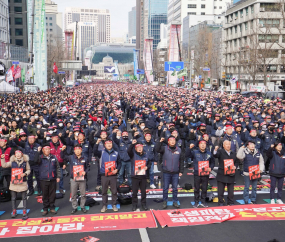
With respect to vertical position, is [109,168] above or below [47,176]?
above

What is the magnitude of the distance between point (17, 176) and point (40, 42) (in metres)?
42.2

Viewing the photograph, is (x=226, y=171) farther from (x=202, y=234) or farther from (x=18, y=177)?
(x=18, y=177)

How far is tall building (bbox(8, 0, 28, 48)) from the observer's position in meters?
91.8

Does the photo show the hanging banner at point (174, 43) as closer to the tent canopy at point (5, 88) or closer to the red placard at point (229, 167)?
the tent canopy at point (5, 88)

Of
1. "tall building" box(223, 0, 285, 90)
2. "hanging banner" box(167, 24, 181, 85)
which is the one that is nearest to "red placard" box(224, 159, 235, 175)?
"tall building" box(223, 0, 285, 90)

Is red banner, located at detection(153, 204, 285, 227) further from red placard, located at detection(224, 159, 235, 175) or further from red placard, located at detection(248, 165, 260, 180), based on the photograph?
red placard, located at detection(224, 159, 235, 175)

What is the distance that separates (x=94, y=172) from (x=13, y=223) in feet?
17.6

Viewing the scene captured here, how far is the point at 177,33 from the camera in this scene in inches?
2344

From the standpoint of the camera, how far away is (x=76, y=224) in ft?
26.9

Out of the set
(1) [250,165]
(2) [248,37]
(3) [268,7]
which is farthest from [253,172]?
(3) [268,7]

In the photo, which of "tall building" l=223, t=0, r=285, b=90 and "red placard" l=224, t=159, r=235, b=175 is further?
"tall building" l=223, t=0, r=285, b=90

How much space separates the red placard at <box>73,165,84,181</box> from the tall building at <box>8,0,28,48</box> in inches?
3578

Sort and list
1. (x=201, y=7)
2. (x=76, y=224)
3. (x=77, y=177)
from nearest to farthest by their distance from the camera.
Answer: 1. (x=76, y=224)
2. (x=77, y=177)
3. (x=201, y=7)

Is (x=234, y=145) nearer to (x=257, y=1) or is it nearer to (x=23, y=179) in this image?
(x=23, y=179)
